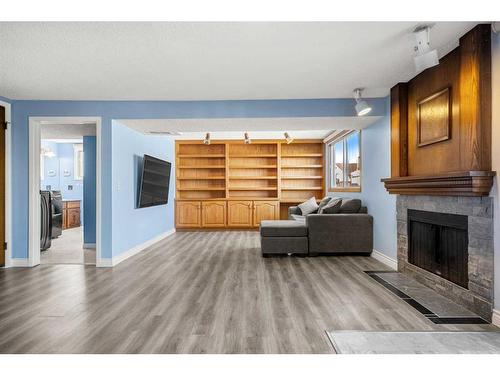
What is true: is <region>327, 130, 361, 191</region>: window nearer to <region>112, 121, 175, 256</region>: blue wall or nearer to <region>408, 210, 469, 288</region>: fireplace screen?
<region>408, 210, 469, 288</region>: fireplace screen

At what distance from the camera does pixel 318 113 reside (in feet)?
14.7

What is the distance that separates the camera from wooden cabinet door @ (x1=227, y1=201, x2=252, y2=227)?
834 cm

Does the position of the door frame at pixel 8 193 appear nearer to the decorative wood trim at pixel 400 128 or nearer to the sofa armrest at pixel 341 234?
the sofa armrest at pixel 341 234

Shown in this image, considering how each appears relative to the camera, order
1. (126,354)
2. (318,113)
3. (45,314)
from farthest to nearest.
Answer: (318,113)
(45,314)
(126,354)

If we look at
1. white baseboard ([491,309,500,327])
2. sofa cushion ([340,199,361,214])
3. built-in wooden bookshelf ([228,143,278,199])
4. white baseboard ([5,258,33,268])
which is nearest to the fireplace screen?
white baseboard ([491,309,500,327])

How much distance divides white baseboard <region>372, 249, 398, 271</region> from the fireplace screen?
417 mm

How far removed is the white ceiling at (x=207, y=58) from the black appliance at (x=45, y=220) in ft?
6.28

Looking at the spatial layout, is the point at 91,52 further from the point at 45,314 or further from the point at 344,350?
the point at 344,350

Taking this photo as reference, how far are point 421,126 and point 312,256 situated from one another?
101 inches

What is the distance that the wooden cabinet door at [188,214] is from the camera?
8.35m

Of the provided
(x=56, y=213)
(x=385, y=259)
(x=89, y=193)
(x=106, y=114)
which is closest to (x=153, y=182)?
(x=89, y=193)

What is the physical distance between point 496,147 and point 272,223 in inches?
135

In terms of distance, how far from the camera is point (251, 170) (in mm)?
8859
